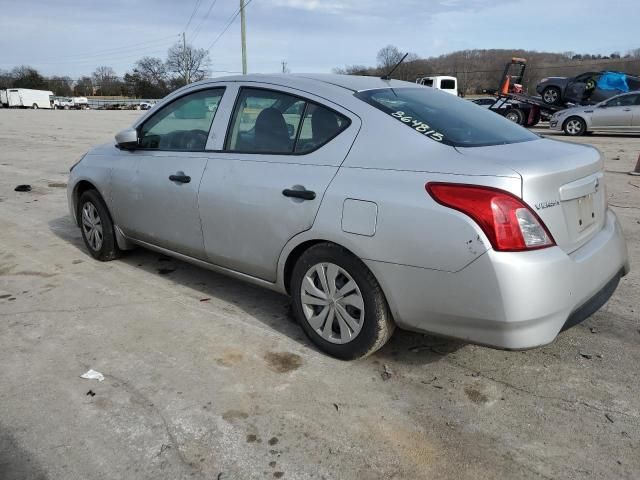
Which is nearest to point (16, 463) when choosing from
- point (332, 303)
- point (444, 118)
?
point (332, 303)

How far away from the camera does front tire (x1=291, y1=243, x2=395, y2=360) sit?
2.90 meters

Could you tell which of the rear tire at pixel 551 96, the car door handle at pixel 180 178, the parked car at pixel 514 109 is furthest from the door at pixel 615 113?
the car door handle at pixel 180 178

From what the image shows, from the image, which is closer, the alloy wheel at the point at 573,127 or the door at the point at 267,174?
the door at the point at 267,174

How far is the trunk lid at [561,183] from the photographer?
8.21 ft

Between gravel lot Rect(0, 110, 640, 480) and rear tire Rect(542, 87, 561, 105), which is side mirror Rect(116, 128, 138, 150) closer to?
gravel lot Rect(0, 110, 640, 480)

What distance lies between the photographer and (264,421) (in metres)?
2.63

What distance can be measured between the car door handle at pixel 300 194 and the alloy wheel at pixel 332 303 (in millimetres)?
394

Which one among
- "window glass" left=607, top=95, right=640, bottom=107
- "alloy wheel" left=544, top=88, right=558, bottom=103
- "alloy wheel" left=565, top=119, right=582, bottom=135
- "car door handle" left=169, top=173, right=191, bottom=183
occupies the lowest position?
"alloy wheel" left=565, top=119, right=582, bottom=135

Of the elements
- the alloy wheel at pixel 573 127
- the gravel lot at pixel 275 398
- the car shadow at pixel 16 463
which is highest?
the alloy wheel at pixel 573 127

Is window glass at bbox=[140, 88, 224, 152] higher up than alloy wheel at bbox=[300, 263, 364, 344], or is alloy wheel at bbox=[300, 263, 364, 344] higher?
window glass at bbox=[140, 88, 224, 152]

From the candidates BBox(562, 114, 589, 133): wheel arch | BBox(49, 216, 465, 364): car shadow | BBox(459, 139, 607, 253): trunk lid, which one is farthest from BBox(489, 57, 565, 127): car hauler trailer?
BBox(459, 139, 607, 253): trunk lid

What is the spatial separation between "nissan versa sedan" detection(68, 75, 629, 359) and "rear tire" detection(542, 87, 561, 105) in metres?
20.7

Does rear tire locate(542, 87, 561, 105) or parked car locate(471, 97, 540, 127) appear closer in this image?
parked car locate(471, 97, 540, 127)

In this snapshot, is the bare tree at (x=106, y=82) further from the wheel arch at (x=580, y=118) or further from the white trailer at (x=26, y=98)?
the wheel arch at (x=580, y=118)
